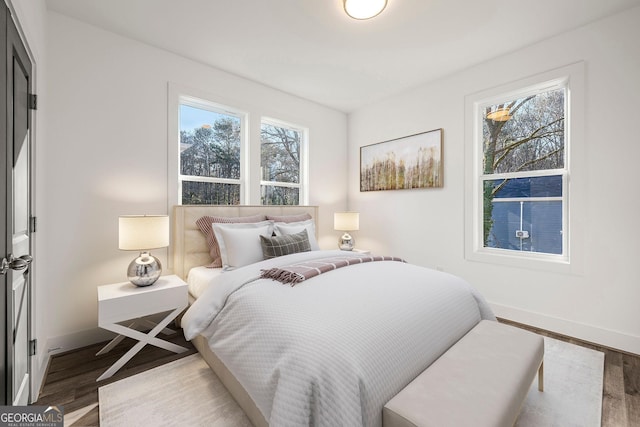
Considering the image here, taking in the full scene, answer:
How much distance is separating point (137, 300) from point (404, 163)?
3247mm

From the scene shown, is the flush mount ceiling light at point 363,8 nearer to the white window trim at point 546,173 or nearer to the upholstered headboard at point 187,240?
the white window trim at point 546,173

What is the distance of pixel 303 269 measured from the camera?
1944 mm

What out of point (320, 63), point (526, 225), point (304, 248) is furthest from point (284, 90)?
point (526, 225)

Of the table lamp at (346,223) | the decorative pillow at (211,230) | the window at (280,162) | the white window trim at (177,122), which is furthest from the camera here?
the table lamp at (346,223)

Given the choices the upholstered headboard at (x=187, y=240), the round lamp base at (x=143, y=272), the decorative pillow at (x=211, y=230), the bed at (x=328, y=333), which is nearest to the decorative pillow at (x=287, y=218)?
the decorative pillow at (x=211, y=230)

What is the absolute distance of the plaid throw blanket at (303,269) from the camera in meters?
1.80

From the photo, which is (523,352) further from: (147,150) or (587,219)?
(147,150)

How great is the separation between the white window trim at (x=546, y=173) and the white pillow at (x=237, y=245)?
7.61 ft

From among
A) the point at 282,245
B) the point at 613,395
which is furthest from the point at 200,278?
the point at 613,395

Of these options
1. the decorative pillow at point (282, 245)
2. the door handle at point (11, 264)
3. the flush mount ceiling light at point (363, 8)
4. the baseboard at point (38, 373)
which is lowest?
the baseboard at point (38, 373)

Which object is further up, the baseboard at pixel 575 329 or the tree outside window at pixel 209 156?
the tree outside window at pixel 209 156

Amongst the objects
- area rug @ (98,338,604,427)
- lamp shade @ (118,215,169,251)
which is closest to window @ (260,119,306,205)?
lamp shade @ (118,215,169,251)

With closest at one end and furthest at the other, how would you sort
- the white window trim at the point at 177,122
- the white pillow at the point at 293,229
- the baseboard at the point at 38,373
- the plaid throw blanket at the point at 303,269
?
the baseboard at the point at 38,373, the plaid throw blanket at the point at 303,269, the white window trim at the point at 177,122, the white pillow at the point at 293,229

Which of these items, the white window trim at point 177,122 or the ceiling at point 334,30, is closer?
the ceiling at point 334,30
